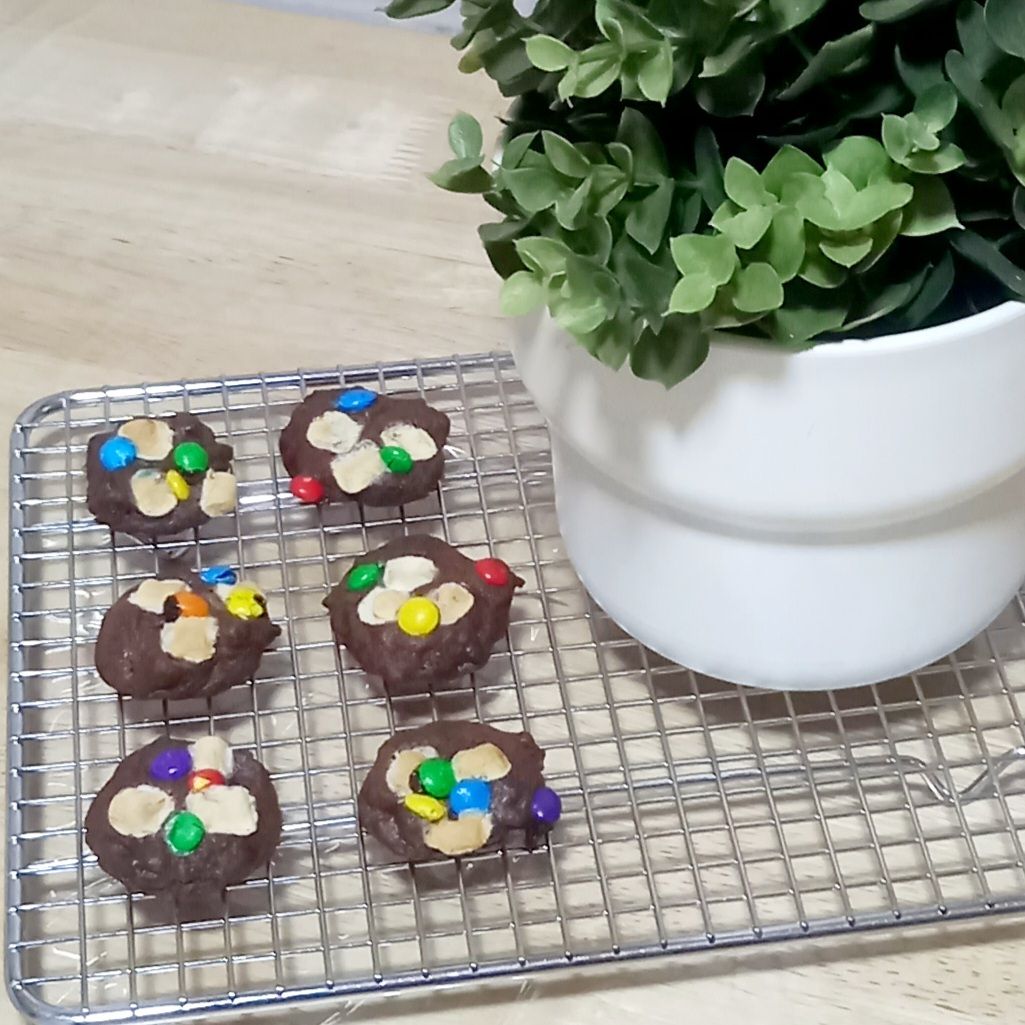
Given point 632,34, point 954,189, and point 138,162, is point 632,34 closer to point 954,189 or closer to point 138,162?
point 954,189

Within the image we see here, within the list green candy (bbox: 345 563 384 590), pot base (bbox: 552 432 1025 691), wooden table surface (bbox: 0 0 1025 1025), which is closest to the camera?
pot base (bbox: 552 432 1025 691)

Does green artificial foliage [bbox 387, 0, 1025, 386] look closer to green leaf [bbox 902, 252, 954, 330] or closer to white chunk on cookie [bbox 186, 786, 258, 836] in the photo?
green leaf [bbox 902, 252, 954, 330]

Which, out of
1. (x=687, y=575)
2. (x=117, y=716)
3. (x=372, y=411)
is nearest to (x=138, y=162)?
(x=372, y=411)

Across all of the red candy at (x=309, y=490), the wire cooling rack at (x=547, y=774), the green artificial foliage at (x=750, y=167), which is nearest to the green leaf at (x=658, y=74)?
the green artificial foliage at (x=750, y=167)

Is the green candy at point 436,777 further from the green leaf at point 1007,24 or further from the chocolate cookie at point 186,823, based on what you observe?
the green leaf at point 1007,24

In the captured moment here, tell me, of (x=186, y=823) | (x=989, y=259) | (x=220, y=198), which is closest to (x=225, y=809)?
(x=186, y=823)

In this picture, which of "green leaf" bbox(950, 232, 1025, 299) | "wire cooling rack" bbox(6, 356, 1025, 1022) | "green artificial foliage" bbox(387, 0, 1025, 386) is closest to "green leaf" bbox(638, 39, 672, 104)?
"green artificial foliage" bbox(387, 0, 1025, 386)
